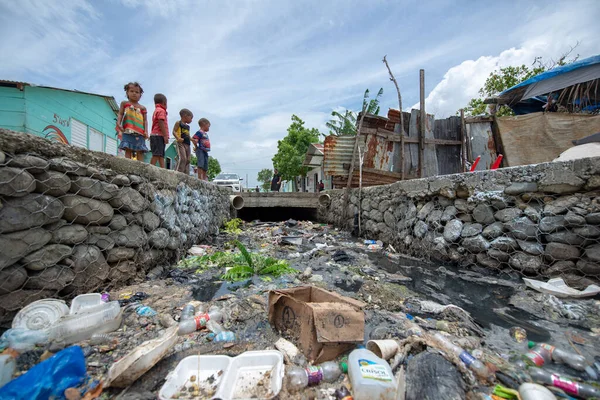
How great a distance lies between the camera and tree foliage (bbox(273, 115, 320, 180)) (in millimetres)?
20562

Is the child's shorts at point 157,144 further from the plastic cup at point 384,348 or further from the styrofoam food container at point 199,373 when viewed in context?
the plastic cup at point 384,348

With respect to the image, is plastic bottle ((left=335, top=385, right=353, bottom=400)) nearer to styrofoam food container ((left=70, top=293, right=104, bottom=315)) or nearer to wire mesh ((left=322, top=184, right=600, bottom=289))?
styrofoam food container ((left=70, top=293, right=104, bottom=315))

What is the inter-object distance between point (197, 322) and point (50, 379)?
751 mm

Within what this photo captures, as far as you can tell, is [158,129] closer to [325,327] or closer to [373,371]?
[325,327]

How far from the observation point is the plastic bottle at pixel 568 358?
51.6 inches

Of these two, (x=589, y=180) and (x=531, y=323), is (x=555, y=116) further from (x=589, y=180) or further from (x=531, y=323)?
(x=531, y=323)

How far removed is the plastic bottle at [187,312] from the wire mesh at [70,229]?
2.70 ft

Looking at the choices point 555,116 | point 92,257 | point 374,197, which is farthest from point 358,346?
point 555,116

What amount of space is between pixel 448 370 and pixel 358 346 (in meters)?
0.47

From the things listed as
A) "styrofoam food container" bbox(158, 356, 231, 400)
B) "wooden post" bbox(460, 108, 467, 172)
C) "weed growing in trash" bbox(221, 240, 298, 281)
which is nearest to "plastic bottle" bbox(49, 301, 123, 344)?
"styrofoam food container" bbox(158, 356, 231, 400)

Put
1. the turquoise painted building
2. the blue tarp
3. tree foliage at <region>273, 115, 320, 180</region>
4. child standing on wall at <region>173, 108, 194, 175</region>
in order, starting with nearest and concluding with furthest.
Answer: the blue tarp, child standing on wall at <region>173, 108, 194, 175</region>, the turquoise painted building, tree foliage at <region>273, 115, 320, 180</region>

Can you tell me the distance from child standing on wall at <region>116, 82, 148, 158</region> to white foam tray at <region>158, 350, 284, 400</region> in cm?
356

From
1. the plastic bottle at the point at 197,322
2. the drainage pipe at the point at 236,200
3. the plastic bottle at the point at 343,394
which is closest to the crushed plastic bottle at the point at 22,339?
the plastic bottle at the point at 197,322

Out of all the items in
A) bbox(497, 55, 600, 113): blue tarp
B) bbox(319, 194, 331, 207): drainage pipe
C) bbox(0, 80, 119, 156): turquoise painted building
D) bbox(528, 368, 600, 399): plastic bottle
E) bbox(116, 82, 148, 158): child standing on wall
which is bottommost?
bbox(528, 368, 600, 399): plastic bottle
